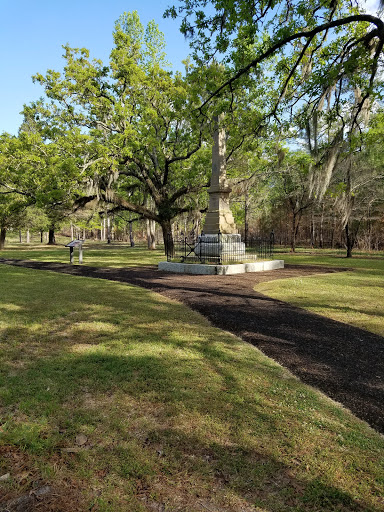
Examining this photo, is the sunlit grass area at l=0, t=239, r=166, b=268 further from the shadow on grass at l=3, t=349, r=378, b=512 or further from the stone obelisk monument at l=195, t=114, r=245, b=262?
the shadow on grass at l=3, t=349, r=378, b=512

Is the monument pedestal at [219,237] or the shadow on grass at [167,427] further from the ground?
the monument pedestal at [219,237]

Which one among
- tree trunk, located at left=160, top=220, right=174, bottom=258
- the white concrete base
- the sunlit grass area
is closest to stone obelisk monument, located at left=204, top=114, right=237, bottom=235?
the white concrete base

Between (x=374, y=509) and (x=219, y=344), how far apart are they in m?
3.29

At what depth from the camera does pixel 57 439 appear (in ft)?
9.09

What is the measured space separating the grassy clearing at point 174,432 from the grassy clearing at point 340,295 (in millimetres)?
3422

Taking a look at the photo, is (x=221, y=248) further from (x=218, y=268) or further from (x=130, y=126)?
(x=130, y=126)

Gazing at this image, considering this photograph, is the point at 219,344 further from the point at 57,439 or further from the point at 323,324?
the point at 57,439

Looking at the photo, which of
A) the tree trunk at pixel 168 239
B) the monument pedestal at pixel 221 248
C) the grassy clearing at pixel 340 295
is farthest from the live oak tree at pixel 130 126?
the grassy clearing at pixel 340 295

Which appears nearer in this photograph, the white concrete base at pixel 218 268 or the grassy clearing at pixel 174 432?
the grassy clearing at pixel 174 432

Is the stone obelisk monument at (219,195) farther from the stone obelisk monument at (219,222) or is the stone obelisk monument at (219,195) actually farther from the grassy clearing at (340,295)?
the grassy clearing at (340,295)

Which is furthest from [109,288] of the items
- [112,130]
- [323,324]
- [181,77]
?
[181,77]

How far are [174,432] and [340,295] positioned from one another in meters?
8.12

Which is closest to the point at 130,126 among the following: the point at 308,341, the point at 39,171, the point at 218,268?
the point at 39,171

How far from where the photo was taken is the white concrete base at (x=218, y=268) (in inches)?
548
